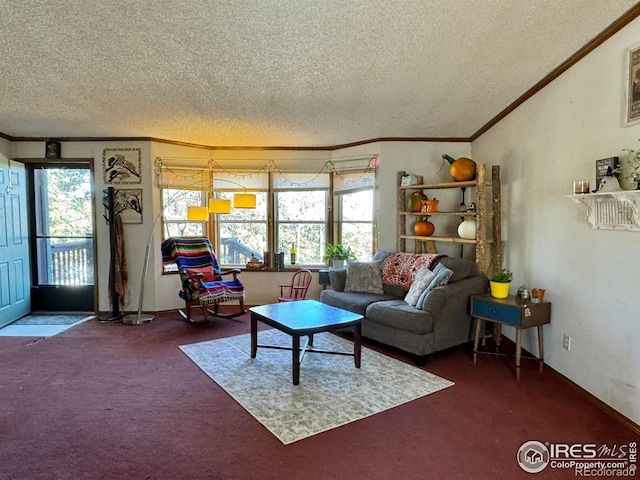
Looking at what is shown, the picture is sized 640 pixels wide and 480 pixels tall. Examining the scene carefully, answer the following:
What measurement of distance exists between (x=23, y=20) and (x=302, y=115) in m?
2.57

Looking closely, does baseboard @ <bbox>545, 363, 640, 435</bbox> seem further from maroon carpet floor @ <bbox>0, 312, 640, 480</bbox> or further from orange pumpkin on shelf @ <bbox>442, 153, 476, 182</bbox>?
orange pumpkin on shelf @ <bbox>442, 153, 476, 182</bbox>

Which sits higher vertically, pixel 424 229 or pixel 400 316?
pixel 424 229

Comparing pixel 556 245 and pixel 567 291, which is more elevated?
pixel 556 245

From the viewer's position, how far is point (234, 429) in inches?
96.7

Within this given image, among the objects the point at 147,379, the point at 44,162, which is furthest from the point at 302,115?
the point at 44,162

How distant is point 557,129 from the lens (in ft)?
10.5

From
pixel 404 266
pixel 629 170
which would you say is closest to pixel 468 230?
pixel 404 266

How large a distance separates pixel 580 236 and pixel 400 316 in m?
1.55

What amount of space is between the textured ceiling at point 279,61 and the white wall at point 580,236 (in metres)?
0.28

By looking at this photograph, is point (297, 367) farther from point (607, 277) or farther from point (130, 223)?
point (130, 223)

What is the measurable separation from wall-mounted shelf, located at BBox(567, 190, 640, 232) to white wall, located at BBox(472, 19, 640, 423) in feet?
0.20

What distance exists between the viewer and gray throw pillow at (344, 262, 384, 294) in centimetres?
454

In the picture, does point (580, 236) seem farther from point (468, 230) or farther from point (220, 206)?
point (220, 206)

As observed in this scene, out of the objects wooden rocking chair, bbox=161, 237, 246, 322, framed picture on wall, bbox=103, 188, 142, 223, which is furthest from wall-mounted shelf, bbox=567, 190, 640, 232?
framed picture on wall, bbox=103, 188, 142, 223
